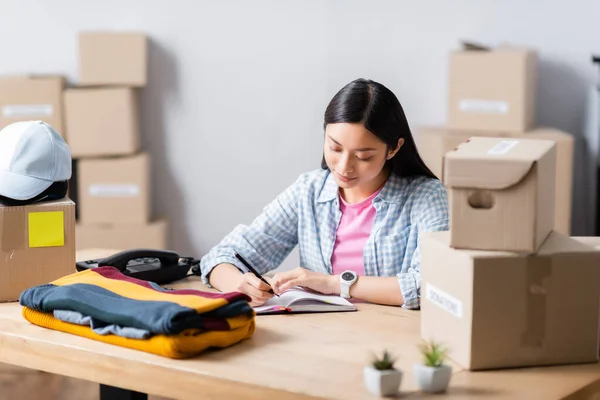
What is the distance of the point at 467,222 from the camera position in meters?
1.59

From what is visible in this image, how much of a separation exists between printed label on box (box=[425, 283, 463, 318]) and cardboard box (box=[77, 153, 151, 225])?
7.97 ft

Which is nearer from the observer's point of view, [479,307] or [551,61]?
[479,307]

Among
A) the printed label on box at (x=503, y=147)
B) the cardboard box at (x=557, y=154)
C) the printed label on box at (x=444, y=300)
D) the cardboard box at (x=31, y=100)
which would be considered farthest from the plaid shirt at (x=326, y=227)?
the cardboard box at (x=31, y=100)

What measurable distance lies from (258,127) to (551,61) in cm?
132

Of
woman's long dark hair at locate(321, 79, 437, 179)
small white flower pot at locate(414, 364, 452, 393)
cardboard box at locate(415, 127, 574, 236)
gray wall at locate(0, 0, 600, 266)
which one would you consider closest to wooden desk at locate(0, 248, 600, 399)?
small white flower pot at locate(414, 364, 452, 393)

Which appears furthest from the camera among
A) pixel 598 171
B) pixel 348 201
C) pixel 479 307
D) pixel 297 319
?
pixel 598 171

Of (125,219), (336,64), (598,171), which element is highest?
(336,64)

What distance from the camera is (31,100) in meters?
3.88

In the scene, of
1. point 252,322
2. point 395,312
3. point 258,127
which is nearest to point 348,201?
point 395,312

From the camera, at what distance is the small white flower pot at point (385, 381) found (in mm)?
1429

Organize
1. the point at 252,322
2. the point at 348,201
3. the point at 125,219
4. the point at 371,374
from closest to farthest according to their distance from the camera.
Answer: the point at 371,374 → the point at 252,322 → the point at 348,201 → the point at 125,219

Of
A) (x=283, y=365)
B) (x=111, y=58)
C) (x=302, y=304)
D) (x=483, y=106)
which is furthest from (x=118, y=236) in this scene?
(x=283, y=365)

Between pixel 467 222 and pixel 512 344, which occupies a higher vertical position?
pixel 467 222

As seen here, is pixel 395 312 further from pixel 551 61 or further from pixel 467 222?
pixel 551 61
